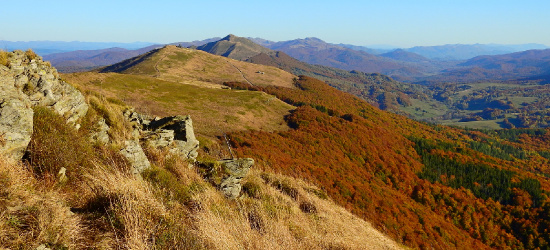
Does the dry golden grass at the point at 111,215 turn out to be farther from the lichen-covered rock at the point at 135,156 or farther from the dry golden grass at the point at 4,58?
the dry golden grass at the point at 4,58

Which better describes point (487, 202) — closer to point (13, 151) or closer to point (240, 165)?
point (240, 165)

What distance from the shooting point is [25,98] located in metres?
8.59

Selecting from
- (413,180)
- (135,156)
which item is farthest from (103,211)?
(413,180)

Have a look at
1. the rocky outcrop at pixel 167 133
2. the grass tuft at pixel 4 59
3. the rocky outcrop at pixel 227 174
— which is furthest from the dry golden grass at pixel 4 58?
the rocky outcrop at pixel 227 174

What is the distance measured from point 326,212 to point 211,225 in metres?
8.08

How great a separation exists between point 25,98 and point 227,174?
26.0 feet

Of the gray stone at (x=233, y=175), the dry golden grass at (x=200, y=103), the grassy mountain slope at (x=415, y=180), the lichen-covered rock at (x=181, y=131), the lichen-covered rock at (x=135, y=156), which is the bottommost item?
the grassy mountain slope at (x=415, y=180)

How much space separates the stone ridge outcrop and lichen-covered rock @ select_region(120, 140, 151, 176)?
6.33 feet

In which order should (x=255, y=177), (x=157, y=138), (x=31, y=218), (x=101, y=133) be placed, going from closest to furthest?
1. (x=31, y=218)
2. (x=101, y=133)
3. (x=157, y=138)
4. (x=255, y=177)

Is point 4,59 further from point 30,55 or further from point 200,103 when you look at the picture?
point 200,103

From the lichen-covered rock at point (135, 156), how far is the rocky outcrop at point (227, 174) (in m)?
3.24

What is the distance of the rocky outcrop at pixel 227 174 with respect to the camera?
466 inches

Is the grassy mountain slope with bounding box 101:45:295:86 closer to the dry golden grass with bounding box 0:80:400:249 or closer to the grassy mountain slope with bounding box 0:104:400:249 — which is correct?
the grassy mountain slope with bounding box 0:104:400:249

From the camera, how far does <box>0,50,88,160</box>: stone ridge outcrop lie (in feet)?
23.9
